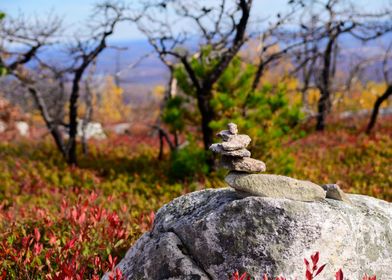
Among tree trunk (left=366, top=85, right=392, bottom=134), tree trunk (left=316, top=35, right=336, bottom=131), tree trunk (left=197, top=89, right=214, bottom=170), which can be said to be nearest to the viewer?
tree trunk (left=197, top=89, right=214, bottom=170)

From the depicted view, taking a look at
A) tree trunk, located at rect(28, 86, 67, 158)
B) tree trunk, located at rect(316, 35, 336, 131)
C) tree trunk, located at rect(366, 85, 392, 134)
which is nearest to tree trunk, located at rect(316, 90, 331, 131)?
tree trunk, located at rect(316, 35, 336, 131)

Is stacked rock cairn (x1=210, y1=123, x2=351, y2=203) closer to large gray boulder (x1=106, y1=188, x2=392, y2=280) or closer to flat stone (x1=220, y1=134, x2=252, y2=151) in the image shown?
flat stone (x1=220, y1=134, x2=252, y2=151)

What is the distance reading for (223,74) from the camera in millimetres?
11430

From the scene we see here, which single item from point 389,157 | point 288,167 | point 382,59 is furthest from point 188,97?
point 382,59

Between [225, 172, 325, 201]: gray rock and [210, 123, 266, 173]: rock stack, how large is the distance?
0.11 m

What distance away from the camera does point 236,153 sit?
4.39m

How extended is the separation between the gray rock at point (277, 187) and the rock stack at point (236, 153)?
11 cm

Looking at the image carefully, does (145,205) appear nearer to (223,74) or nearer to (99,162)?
(223,74)

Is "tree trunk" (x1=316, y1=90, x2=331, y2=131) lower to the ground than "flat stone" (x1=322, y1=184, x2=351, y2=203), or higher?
lower

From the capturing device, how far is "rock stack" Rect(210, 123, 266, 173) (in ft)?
14.3

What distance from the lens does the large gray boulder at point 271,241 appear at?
3.75 meters

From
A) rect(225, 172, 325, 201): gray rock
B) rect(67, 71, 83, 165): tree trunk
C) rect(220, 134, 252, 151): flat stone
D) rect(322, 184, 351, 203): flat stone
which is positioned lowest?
rect(67, 71, 83, 165): tree trunk

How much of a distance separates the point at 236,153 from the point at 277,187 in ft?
1.73

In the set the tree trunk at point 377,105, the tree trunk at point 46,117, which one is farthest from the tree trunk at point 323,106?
the tree trunk at point 46,117
